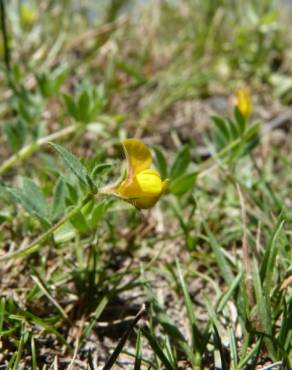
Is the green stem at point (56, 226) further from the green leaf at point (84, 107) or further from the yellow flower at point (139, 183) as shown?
the green leaf at point (84, 107)

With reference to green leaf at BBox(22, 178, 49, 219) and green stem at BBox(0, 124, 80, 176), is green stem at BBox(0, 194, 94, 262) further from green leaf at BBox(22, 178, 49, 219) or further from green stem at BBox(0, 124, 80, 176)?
green stem at BBox(0, 124, 80, 176)

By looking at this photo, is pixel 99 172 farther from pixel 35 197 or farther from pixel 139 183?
pixel 35 197

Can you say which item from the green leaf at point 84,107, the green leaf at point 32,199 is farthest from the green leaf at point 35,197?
the green leaf at point 84,107

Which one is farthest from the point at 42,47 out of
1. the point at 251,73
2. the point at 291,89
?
the point at 291,89

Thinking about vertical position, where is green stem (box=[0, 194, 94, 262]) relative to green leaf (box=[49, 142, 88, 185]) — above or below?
below

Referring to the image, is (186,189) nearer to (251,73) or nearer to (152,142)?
(152,142)

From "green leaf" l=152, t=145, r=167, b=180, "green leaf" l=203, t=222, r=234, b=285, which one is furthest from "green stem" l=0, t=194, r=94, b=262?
"green leaf" l=152, t=145, r=167, b=180
